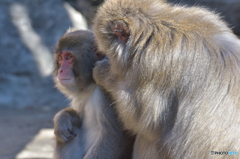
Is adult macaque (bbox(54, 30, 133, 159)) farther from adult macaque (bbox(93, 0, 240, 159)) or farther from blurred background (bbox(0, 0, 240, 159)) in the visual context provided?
blurred background (bbox(0, 0, 240, 159))

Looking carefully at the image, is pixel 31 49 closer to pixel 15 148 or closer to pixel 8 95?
pixel 8 95

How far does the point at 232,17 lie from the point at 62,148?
5618 millimetres

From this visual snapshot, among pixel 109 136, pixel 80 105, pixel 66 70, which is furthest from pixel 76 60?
pixel 109 136

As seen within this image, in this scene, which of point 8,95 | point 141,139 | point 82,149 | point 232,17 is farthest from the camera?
point 8,95

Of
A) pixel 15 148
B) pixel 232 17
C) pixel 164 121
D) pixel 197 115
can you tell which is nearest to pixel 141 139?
pixel 164 121

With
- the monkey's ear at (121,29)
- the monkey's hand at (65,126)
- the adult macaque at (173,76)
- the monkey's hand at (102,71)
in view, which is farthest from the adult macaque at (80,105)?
the monkey's ear at (121,29)

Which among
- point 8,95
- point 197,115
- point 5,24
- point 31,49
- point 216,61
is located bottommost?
point 8,95

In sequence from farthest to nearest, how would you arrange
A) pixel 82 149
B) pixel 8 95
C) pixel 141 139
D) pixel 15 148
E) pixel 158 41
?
pixel 8 95 → pixel 15 148 → pixel 82 149 → pixel 141 139 → pixel 158 41

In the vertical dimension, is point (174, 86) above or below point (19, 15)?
above

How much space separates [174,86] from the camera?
2.60 m

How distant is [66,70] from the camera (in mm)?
3504

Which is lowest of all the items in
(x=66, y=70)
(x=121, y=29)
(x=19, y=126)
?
(x=19, y=126)

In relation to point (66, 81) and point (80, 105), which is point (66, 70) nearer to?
point (66, 81)

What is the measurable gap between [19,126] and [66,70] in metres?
4.77
